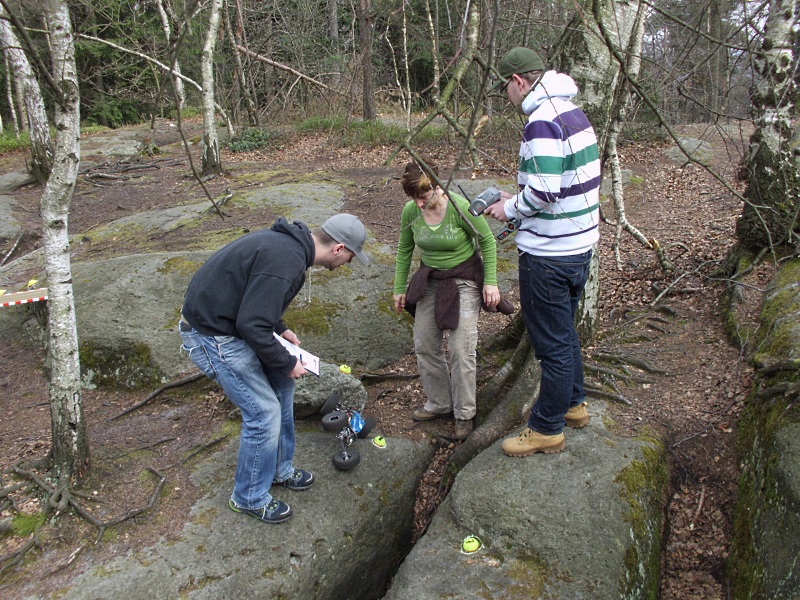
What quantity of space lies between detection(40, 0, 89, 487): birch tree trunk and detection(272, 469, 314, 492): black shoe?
1.32 metres

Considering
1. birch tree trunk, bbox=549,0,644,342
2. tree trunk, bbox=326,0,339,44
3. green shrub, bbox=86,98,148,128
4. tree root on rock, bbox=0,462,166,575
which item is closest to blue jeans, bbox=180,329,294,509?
tree root on rock, bbox=0,462,166,575

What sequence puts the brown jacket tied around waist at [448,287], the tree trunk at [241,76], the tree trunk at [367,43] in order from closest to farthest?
the brown jacket tied around waist at [448,287], the tree trunk at [367,43], the tree trunk at [241,76]

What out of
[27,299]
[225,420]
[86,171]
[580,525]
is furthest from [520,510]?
[86,171]

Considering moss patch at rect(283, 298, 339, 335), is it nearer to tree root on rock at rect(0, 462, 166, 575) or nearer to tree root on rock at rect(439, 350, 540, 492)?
tree root on rock at rect(439, 350, 540, 492)

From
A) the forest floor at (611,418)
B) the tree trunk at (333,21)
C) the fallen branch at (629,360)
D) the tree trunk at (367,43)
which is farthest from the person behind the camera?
the tree trunk at (333,21)

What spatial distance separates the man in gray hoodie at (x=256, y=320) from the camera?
3064 mm

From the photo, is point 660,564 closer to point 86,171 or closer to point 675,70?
point 675,70

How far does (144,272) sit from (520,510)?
187 inches

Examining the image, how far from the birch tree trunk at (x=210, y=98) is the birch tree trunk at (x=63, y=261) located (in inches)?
315

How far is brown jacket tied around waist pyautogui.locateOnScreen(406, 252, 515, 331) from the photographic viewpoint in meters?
4.29

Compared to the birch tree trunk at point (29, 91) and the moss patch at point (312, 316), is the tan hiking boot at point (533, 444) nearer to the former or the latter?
the moss patch at point (312, 316)

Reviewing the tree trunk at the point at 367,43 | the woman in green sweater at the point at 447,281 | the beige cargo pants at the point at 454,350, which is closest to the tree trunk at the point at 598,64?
the woman in green sweater at the point at 447,281

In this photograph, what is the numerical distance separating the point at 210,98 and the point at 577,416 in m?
10.0

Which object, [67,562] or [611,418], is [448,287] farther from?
[67,562]
